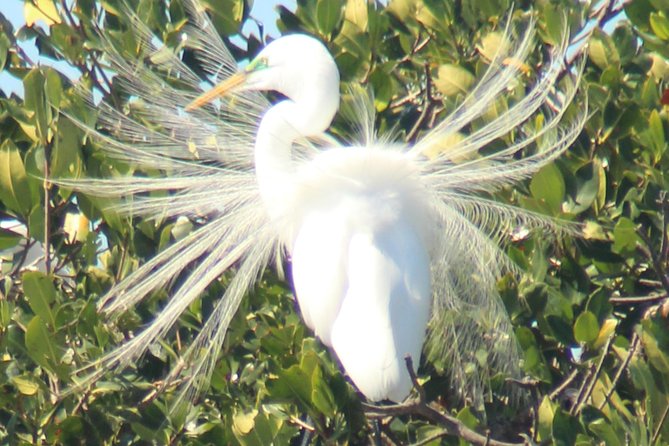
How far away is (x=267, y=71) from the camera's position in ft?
13.0

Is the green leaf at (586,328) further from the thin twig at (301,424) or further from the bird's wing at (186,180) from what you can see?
the bird's wing at (186,180)

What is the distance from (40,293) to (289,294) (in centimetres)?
82

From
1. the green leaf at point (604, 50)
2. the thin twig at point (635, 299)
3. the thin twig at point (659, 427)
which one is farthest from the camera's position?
the green leaf at point (604, 50)

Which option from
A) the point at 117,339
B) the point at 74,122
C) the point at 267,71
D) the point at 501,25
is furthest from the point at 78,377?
the point at 501,25

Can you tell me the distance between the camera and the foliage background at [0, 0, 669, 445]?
3.40m

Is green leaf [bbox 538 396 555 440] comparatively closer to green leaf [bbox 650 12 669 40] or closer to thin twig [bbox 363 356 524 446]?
thin twig [bbox 363 356 524 446]

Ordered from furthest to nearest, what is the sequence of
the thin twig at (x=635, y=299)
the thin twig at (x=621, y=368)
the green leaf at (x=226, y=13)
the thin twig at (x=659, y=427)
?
the green leaf at (x=226, y=13)
the thin twig at (x=635, y=299)
the thin twig at (x=621, y=368)
the thin twig at (x=659, y=427)

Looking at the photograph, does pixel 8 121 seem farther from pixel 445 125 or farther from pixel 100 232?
pixel 445 125

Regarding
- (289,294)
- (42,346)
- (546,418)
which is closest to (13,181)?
(42,346)

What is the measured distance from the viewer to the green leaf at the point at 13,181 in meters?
3.60

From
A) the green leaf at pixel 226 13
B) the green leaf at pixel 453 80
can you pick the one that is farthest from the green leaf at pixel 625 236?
the green leaf at pixel 226 13

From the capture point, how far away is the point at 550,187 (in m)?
3.55

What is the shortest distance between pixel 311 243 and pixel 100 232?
589 millimetres

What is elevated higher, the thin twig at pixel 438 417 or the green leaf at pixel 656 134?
the green leaf at pixel 656 134
